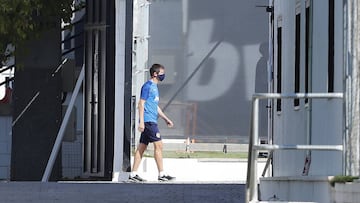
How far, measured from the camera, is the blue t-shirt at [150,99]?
1797 cm

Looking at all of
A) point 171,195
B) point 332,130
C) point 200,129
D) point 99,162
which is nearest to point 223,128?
point 200,129

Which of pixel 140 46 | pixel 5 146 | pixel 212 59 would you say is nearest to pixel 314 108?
pixel 140 46

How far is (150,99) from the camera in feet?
59.1

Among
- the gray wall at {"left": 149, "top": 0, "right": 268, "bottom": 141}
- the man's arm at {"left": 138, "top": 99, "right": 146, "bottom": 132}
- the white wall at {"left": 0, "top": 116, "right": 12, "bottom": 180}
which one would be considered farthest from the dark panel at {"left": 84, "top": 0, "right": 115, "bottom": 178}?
the white wall at {"left": 0, "top": 116, "right": 12, "bottom": 180}

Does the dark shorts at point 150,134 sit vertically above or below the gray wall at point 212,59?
below

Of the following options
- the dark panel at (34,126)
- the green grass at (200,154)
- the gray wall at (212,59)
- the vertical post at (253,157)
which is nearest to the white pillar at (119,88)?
the dark panel at (34,126)

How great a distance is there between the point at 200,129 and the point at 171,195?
1032cm

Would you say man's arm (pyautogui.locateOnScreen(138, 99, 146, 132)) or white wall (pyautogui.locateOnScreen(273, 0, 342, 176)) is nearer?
white wall (pyautogui.locateOnScreen(273, 0, 342, 176))

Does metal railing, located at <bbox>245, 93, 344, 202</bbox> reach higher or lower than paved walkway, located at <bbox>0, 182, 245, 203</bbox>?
higher

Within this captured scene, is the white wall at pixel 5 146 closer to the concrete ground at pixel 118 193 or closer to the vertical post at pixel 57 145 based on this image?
the vertical post at pixel 57 145

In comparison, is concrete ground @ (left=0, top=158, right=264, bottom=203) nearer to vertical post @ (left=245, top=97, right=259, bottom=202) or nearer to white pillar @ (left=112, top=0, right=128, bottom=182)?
vertical post @ (left=245, top=97, right=259, bottom=202)

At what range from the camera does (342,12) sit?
11531mm

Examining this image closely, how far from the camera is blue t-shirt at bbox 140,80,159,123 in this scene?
1797 cm

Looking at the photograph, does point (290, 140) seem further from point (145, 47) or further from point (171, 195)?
point (145, 47)
